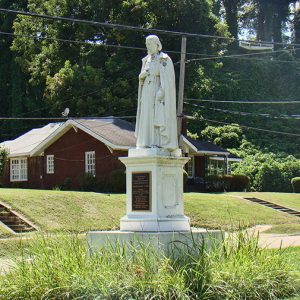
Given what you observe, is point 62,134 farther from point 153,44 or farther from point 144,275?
point 144,275

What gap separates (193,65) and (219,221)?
24005 mm

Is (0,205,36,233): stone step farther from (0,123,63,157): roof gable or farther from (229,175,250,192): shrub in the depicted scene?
(229,175,250,192): shrub

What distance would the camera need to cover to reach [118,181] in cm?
3712

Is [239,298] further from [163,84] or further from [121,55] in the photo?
[121,55]

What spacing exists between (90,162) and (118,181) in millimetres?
4362

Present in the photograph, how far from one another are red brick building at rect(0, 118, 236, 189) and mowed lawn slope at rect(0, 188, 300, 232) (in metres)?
8.05

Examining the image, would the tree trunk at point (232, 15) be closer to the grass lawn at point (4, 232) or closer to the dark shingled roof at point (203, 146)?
the dark shingled roof at point (203, 146)

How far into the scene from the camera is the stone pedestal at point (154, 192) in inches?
497

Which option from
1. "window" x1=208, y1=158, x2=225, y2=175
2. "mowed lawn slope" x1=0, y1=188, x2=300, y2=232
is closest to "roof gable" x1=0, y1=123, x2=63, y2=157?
"window" x1=208, y1=158, x2=225, y2=175

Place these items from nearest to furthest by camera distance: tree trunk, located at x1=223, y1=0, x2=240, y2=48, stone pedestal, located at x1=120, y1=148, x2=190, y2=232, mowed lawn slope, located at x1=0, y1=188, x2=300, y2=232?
stone pedestal, located at x1=120, y1=148, x2=190, y2=232, mowed lawn slope, located at x1=0, y1=188, x2=300, y2=232, tree trunk, located at x1=223, y1=0, x2=240, y2=48

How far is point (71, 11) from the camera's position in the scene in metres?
52.2

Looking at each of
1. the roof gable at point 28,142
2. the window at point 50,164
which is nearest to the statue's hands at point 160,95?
the roof gable at point 28,142

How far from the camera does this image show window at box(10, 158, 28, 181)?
45.5m

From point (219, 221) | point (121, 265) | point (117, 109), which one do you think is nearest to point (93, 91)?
point (117, 109)
